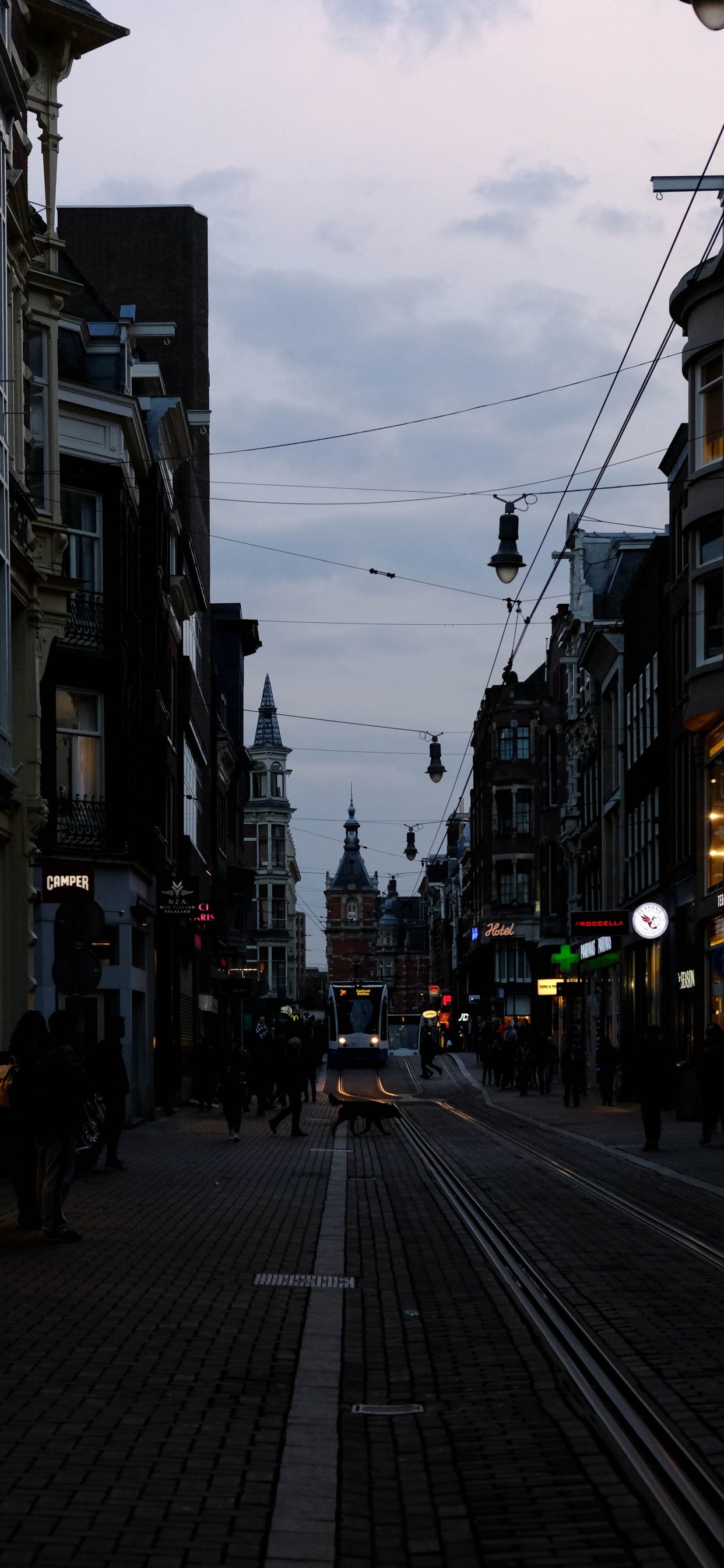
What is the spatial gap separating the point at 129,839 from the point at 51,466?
1071 centimetres

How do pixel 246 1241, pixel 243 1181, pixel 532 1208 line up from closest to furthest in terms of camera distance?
pixel 246 1241, pixel 532 1208, pixel 243 1181

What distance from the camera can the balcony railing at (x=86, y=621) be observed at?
3322 cm

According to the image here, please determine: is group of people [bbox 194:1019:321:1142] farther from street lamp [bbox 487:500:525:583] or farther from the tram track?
the tram track

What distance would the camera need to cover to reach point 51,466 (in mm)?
25812

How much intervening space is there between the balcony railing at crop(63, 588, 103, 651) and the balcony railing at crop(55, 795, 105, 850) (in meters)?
2.60

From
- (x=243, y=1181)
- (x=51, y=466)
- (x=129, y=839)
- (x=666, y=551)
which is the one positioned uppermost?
(x=666, y=551)

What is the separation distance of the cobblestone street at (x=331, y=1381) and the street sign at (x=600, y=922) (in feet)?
83.2

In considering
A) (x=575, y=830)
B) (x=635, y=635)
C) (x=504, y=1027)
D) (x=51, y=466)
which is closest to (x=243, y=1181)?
(x=51, y=466)

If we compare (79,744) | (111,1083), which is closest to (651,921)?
(79,744)

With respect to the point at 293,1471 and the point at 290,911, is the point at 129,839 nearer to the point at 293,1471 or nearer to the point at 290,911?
the point at 293,1471

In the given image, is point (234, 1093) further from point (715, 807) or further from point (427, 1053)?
point (427, 1053)

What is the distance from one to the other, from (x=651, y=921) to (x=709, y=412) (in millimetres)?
10664

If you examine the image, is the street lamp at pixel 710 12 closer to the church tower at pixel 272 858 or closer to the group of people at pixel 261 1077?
the group of people at pixel 261 1077

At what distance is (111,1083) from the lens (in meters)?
22.5
